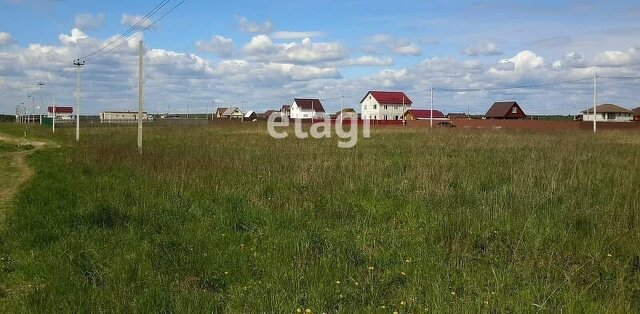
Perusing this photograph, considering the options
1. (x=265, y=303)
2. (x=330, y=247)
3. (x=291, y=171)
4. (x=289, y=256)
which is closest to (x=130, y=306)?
(x=265, y=303)

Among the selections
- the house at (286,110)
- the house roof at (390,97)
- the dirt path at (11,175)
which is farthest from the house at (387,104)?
the dirt path at (11,175)

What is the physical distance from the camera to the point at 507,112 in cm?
8525

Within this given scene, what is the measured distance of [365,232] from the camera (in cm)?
667

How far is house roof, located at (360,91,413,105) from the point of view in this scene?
3754 inches

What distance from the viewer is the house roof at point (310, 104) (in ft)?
346

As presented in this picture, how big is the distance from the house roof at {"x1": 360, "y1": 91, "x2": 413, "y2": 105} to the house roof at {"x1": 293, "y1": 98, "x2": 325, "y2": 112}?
494 inches

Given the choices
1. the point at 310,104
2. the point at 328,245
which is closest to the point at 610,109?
the point at 310,104

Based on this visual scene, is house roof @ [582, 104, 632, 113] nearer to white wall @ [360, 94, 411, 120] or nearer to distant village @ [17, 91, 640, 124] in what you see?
distant village @ [17, 91, 640, 124]

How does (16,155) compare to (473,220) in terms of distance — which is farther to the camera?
(16,155)

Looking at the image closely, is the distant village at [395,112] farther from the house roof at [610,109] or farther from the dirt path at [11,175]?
the dirt path at [11,175]

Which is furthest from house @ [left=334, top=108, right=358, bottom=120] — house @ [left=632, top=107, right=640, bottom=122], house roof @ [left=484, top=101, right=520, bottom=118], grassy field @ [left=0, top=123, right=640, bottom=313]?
house @ [left=632, top=107, right=640, bottom=122]

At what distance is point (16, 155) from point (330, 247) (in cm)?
2046

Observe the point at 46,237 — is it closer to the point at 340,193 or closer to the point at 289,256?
the point at 289,256

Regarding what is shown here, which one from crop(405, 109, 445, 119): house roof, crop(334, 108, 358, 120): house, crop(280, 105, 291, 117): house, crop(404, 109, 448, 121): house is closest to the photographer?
crop(334, 108, 358, 120): house
